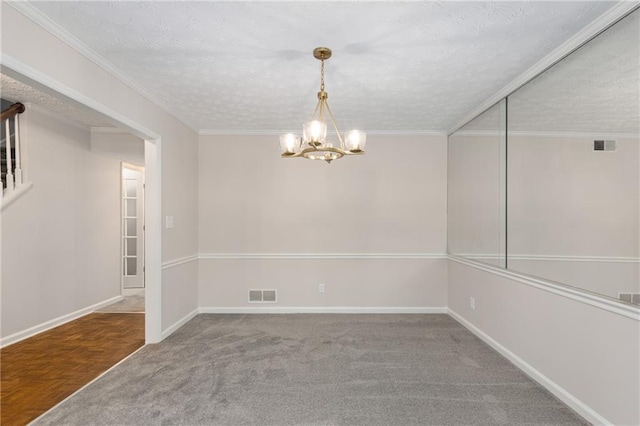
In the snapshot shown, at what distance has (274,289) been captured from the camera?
467 cm

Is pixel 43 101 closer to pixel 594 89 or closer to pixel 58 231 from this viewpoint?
pixel 58 231

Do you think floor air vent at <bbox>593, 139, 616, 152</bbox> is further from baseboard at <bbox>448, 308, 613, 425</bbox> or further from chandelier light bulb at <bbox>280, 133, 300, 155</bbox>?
chandelier light bulb at <bbox>280, 133, 300, 155</bbox>

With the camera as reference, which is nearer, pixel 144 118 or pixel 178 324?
pixel 144 118

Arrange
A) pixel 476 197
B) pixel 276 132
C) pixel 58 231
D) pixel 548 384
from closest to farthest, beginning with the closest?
pixel 548 384, pixel 476 197, pixel 58 231, pixel 276 132

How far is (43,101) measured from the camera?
3.62m

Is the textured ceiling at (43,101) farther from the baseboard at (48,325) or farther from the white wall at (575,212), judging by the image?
the white wall at (575,212)

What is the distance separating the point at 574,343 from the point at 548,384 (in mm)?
476

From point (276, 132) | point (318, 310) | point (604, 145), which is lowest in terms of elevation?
point (318, 310)

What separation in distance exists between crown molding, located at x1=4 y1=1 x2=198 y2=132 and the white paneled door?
3.29m

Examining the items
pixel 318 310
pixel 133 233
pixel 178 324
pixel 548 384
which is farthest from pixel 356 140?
pixel 133 233

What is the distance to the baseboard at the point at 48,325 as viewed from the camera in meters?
3.45

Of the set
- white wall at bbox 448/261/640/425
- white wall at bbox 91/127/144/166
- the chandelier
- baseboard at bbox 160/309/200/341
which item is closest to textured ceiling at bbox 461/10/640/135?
white wall at bbox 448/261/640/425

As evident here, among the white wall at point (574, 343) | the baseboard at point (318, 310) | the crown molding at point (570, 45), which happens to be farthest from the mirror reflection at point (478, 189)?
the baseboard at point (318, 310)

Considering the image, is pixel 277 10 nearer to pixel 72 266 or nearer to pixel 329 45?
pixel 329 45
